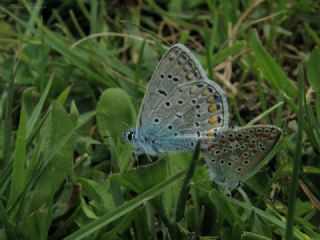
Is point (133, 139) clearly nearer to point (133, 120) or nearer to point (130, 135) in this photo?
point (130, 135)

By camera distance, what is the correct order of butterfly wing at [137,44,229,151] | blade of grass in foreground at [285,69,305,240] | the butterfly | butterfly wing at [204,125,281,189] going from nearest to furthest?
blade of grass in foreground at [285,69,305,240] < butterfly wing at [204,125,281,189] < the butterfly < butterfly wing at [137,44,229,151]

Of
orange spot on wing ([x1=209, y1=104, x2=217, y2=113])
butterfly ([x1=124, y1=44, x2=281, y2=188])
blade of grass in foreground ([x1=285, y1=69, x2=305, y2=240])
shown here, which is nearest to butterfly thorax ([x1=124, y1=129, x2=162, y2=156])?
butterfly ([x1=124, y1=44, x2=281, y2=188])

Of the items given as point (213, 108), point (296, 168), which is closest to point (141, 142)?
point (213, 108)

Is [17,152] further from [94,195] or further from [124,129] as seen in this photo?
[124,129]

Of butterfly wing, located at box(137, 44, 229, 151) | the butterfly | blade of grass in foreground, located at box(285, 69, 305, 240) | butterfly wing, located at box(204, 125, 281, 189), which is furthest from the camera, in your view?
butterfly wing, located at box(137, 44, 229, 151)

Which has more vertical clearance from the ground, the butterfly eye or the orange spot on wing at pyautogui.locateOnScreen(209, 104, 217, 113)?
the orange spot on wing at pyautogui.locateOnScreen(209, 104, 217, 113)

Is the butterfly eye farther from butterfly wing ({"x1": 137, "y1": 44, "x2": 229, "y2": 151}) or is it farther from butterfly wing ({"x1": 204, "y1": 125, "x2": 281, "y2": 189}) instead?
butterfly wing ({"x1": 204, "y1": 125, "x2": 281, "y2": 189})

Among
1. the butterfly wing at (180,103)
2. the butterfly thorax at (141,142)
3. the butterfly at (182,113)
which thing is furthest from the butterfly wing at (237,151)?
the butterfly thorax at (141,142)
